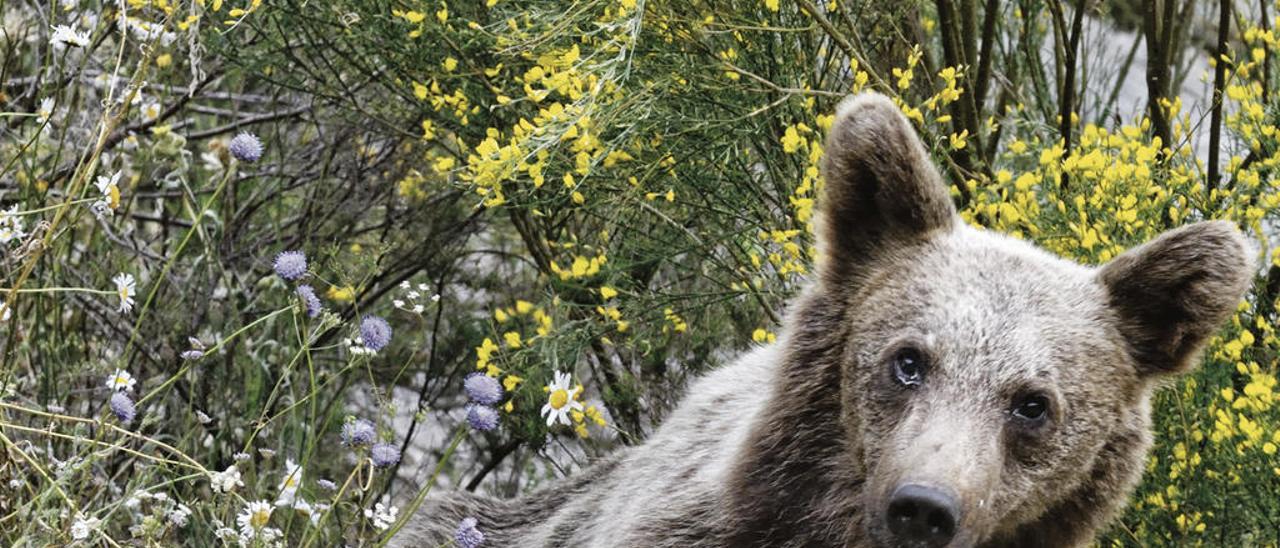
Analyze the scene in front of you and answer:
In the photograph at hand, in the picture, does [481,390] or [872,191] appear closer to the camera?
[481,390]

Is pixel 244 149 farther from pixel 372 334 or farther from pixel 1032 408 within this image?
pixel 1032 408

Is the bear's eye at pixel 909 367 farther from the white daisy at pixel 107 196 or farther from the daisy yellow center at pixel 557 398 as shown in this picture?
the white daisy at pixel 107 196

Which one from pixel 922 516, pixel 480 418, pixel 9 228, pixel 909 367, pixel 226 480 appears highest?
pixel 9 228

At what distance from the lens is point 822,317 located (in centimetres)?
403

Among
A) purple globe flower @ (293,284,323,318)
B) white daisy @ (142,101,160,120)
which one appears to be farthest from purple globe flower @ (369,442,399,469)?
white daisy @ (142,101,160,120)

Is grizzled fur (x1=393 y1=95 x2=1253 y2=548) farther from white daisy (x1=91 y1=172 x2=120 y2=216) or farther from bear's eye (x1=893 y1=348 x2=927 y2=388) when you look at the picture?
white daisy (x1=91 y1=172 x2=120 y2=216)

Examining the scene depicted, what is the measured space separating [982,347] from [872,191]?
532mm

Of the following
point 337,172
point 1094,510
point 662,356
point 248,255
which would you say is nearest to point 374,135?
point 337,172

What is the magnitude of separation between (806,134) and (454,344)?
2.21m

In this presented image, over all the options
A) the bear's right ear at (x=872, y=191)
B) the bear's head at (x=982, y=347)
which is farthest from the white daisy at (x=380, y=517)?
the bear's right ear at (x=872, y=191)

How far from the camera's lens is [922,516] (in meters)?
3.42

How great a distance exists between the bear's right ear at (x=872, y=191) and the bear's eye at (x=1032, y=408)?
0.51 meters

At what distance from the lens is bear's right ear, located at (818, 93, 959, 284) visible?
385cm

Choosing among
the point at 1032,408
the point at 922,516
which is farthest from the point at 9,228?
the point at 1032,408
